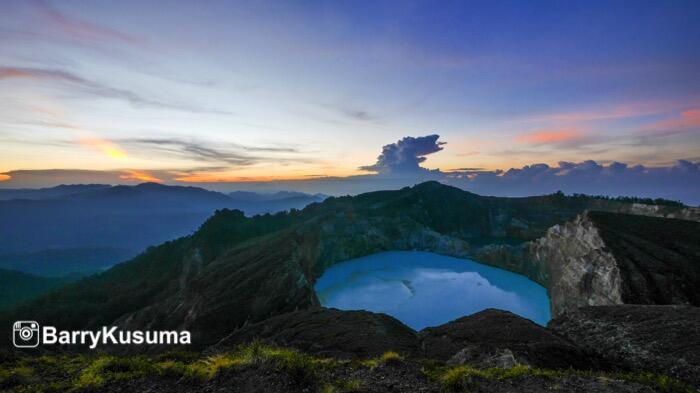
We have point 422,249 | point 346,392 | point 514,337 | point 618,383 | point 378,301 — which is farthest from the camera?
point 422,249

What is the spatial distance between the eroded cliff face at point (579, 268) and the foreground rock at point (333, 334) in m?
30.2

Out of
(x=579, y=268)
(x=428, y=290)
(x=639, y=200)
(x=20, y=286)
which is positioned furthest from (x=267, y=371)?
(x=20, y=286)

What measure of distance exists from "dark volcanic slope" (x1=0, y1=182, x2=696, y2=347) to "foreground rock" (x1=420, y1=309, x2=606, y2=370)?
2585 cm

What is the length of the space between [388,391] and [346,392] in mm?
1759

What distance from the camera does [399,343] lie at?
26.6 meters

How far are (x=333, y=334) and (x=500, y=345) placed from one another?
13.9 metres

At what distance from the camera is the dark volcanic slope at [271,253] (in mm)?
49344

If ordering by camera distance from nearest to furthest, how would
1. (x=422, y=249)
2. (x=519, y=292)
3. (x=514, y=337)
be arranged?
(x=514, y=337) < (x=519, y=292) < (x=422, y=249)

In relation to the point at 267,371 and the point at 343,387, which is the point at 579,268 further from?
the point at 267,371

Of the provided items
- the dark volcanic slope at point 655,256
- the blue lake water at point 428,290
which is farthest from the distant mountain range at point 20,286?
the dark volcanic slope at point 655,256

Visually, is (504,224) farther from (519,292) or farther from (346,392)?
(346,392)

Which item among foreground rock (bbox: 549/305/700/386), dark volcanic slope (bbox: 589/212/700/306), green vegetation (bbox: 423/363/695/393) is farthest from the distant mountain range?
dark volcanic slope (bbox: 589/212/700/306)

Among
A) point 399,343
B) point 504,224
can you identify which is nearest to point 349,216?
point 504,224

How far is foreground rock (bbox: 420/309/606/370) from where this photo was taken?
20125 millimetres
